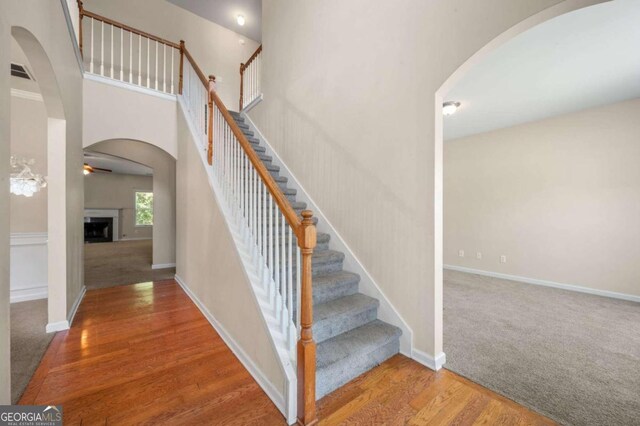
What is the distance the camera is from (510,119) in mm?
4215

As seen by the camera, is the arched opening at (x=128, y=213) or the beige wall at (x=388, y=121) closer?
the beige wall at (x=388, y=121)

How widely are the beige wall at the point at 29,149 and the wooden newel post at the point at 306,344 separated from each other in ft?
14.0

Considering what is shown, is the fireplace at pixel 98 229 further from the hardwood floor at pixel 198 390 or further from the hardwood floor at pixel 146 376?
the hardwood floor at pixel 198 390

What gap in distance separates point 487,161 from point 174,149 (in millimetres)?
5625

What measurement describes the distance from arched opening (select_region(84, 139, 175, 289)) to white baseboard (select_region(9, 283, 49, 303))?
49cm

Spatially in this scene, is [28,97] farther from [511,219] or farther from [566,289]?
[566,289]

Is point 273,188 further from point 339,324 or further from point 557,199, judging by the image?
point 557,199

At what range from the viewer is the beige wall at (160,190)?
5.39 m

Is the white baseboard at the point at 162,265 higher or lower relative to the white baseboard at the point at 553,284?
higher

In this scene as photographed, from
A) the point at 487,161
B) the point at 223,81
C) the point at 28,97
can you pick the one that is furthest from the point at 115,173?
the point at 487,161

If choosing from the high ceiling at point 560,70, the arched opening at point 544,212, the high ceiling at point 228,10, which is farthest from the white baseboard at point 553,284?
the high ceiling at point 228,10

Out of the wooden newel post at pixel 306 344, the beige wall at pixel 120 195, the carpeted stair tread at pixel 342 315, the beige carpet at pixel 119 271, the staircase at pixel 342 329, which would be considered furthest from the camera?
the beige wall at pixel 120 195

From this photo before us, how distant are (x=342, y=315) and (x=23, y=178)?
13.7 ft

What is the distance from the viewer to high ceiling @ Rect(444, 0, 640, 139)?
2104 millimetres
